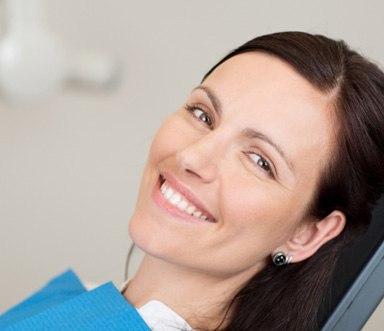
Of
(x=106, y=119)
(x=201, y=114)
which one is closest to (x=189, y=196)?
(x=201, y=114)

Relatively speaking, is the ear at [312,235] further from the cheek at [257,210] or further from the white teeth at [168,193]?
the white teeth at [168,193]

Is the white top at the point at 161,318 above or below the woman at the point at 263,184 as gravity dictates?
below

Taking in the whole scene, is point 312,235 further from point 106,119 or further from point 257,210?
point 106,119

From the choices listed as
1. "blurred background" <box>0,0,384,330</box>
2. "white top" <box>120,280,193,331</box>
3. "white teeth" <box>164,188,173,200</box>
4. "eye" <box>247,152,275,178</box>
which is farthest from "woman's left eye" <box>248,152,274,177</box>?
"blurred background" <box>0,0,384,330</box>

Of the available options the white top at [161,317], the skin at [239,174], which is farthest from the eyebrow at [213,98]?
the white top at [161,317]

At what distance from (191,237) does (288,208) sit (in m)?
0.12

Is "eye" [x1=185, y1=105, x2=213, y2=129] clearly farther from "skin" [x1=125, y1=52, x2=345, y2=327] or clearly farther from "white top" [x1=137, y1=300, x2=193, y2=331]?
"white top" [x1=137, y1=300, x2=193, y2=331]

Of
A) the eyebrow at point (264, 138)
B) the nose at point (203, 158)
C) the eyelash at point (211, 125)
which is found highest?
Answer: the eyebrow at point (264, 138)

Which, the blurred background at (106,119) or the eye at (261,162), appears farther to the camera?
the blurred background at (106,119)

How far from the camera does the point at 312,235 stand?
937mm

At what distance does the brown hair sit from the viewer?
896 millimetres

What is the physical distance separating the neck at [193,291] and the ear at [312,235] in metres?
0.06

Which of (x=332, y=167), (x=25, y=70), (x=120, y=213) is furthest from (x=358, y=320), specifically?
(x=120, y=213)

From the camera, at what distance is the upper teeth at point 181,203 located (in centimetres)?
87
